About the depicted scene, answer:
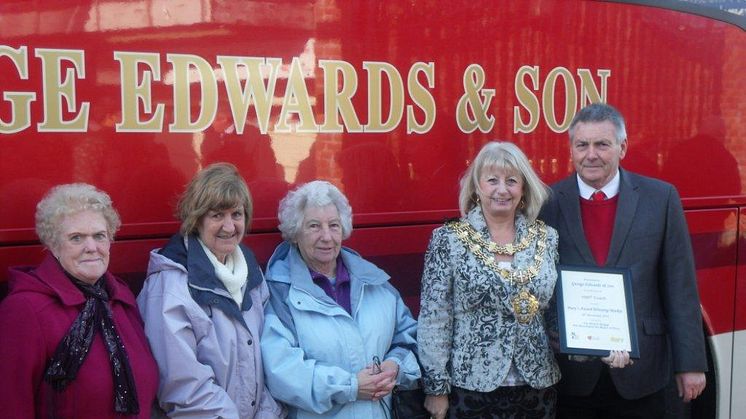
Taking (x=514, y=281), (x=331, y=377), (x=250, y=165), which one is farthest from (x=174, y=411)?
(x=514, y=281)

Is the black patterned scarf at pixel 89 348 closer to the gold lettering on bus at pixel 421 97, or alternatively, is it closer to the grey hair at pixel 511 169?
the grey hair at pixel 511 169

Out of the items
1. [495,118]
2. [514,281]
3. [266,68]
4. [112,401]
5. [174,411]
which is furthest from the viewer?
[495,118]

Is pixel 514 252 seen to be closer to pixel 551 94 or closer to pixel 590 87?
pixel 551 94

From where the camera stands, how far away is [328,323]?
10.7 feet

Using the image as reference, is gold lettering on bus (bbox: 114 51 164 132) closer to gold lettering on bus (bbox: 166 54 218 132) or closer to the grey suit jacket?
gold lettering on bus (bbox: 166 54 218 132)

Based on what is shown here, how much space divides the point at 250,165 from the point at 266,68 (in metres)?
0.39

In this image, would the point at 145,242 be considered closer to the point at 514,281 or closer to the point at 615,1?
the point at 514,281

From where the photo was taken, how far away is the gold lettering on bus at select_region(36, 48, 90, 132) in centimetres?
302

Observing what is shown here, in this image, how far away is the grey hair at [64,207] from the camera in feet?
9.20

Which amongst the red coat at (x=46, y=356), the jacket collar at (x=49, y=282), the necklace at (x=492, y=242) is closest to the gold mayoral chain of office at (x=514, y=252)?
the necklace at (x=492, y=242)

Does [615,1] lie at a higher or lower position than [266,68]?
higher

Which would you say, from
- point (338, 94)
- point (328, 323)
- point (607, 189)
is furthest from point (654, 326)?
point (338, 94)

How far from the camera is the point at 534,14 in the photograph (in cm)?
409

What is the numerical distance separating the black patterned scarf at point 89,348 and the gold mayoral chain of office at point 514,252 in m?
1.30
